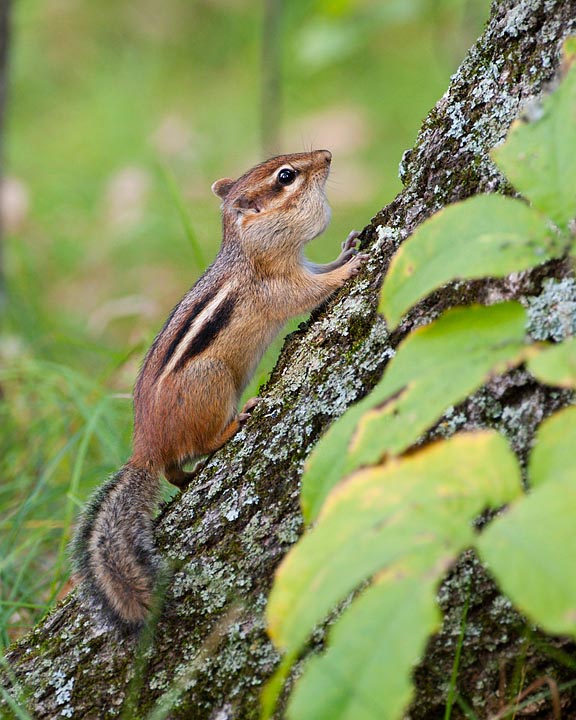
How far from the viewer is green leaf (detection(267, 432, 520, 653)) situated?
1.05m

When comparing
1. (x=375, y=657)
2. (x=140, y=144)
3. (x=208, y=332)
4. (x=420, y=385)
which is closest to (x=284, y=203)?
(x=208, y=332)

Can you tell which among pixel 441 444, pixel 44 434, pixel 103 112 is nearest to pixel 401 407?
pixel 441 444

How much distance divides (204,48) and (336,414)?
877 cm

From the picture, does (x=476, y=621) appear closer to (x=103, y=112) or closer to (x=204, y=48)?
(x=103, y=112)

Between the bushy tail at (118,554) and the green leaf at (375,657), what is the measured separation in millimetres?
996

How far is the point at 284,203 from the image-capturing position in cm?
335

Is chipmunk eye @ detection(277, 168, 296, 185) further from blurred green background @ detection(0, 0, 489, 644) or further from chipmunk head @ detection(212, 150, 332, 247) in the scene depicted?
blurred green background @ detection(0, 0, 489, 644)

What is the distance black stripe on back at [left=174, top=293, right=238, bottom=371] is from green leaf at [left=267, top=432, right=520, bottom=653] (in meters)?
1.81

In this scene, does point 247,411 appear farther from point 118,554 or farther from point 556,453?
point 556,453

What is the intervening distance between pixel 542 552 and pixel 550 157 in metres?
0.60

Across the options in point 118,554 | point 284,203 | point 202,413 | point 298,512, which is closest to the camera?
point 298,512

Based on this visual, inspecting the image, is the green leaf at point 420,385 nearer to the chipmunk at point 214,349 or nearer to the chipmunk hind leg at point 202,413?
the chipmunk at point 214,349

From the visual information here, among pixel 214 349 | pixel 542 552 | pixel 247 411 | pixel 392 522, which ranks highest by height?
pixel 214 349

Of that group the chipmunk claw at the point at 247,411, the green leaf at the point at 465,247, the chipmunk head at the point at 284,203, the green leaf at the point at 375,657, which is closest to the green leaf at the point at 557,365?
the green leaf at the point at 465,247
